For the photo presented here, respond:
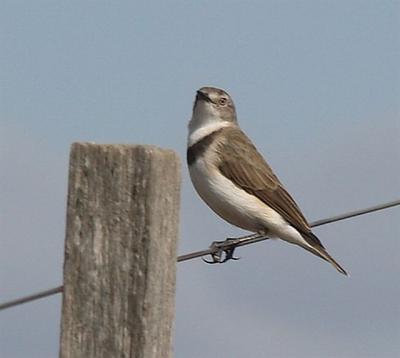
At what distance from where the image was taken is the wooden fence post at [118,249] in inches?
151

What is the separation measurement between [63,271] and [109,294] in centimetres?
19

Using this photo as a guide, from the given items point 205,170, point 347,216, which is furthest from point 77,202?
point 205,170

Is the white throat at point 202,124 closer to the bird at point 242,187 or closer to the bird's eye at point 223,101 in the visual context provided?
the bird at point 242,187

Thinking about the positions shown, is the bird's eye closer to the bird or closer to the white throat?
the white throat

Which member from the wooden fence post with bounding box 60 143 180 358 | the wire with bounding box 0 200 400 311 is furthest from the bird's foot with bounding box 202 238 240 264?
the wooden fence post with bounding box 60 143 180 358

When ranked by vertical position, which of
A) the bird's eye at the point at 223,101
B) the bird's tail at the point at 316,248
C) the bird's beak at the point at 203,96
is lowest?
the bird's tail at the point at 316,248

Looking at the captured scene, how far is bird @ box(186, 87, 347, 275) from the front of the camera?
8.91m

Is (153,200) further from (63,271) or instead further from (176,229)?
(63,271)

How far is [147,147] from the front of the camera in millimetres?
3797

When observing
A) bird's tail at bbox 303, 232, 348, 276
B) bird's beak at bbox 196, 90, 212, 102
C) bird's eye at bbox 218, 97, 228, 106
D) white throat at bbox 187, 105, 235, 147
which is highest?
bird's beak at bbox 196, 90, 212, 102

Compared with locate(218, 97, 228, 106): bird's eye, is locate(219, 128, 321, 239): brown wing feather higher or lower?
lower

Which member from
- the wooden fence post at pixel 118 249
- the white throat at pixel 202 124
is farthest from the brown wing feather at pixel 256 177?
the wooden fence post at pixel 118 249

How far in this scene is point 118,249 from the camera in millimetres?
3854

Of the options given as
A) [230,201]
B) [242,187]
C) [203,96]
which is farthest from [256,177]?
[203,96]
